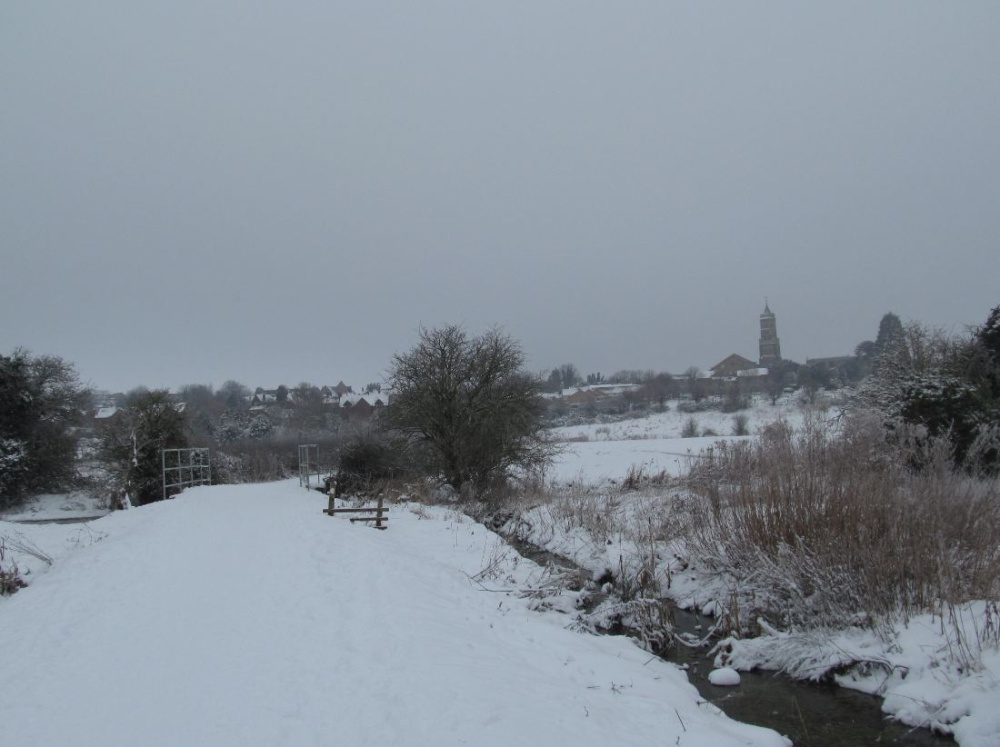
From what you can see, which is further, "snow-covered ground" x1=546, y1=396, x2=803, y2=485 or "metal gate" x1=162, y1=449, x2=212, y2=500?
"metal gate" x1=162, y1=449, x2=212, y2=500

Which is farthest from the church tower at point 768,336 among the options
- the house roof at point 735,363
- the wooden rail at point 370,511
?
the wooden rail at point 370,511

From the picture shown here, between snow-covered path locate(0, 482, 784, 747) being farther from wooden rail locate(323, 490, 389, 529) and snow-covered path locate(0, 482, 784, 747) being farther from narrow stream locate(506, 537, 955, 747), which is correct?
wooden rail locate(323, 490, 389, 529)

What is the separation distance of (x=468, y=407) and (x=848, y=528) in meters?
14.3

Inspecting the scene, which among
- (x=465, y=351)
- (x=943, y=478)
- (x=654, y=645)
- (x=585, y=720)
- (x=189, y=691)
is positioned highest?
(x=465, y=351)

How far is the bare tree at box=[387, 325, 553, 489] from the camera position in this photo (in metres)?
19.8

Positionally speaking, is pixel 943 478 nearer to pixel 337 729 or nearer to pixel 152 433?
pixel 337 729

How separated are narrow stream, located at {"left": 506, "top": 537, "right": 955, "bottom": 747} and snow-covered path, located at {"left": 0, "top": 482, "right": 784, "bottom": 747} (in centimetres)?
37

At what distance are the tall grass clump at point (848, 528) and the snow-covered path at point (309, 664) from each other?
6.26 ft

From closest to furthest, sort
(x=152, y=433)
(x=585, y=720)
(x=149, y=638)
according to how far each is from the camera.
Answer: (x=585, y=720) → (x=149, y=638) → (x=152, y=433)

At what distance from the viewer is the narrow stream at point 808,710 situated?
4633mm

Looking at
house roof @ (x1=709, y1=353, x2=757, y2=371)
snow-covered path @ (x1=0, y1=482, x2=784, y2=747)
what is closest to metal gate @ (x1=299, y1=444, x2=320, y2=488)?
snow-covered path @ (x1=0, y1=482, x2=784, y2=747)

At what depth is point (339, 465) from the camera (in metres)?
22.2

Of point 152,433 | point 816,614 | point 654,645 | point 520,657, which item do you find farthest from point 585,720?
point 152,433

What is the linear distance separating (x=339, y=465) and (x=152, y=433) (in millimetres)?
6632
